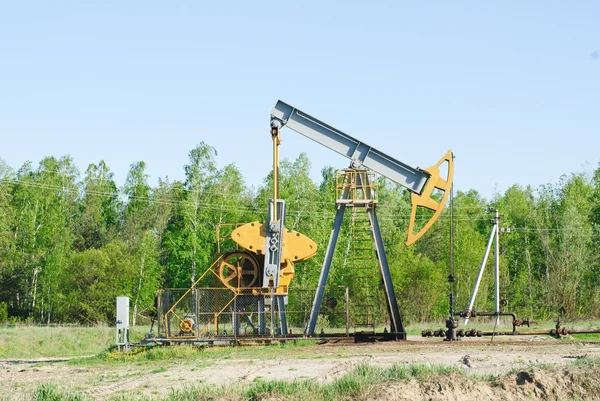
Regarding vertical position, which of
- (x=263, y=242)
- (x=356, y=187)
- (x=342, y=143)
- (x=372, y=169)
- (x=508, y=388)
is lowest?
(x=508, y=388)

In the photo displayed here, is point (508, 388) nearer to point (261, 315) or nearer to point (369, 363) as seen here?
point (369, 363)

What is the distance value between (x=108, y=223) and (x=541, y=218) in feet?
87.6

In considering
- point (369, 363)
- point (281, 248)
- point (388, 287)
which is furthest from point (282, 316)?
point (369, 363)

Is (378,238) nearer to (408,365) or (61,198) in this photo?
(408,365)

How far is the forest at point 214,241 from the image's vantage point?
3881cm

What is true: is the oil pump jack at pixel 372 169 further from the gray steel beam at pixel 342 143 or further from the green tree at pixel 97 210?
the green tree at pixel 97 210

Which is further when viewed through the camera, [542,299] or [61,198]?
[61,198]

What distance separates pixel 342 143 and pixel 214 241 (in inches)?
945

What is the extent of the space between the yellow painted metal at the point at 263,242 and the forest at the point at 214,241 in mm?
16325

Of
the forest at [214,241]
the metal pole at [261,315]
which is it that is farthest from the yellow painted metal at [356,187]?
the forest at [214,241]

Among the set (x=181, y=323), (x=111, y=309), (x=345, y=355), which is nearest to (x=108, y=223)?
(x=111, y=309)

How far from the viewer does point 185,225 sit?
43719 mm

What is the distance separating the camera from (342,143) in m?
19.8

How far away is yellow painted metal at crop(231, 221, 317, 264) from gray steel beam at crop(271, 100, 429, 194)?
89.8 inches
